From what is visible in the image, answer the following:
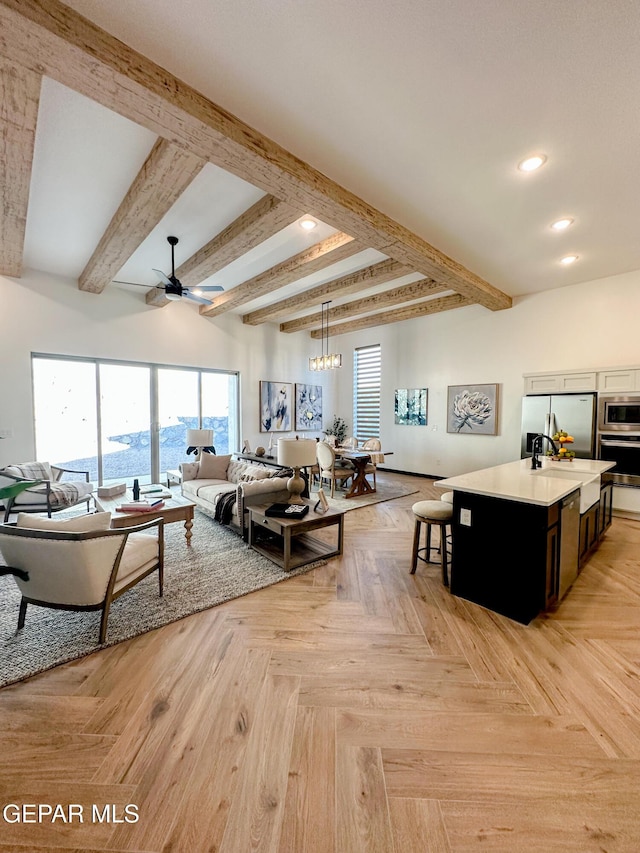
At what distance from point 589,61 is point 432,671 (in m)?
3.51

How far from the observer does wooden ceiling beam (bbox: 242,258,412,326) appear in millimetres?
5027

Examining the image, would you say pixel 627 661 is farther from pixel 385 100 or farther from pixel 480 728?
pixel 385 100

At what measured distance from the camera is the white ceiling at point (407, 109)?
1711mm

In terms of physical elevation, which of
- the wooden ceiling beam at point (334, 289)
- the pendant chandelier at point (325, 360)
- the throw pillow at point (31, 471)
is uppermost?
the wooden ceiling beam at point (334, 289)

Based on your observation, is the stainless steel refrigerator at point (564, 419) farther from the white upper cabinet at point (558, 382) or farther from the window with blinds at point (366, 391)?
the window with blinds at point (366, 391)

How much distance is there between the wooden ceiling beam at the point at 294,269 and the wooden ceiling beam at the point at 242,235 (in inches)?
32.3

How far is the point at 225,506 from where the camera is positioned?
4.03 metres

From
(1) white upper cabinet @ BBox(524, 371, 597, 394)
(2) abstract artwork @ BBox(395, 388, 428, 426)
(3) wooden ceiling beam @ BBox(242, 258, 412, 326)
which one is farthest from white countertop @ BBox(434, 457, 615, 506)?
(2) abstract artwork @ BBox(395, 388, 428, 426)

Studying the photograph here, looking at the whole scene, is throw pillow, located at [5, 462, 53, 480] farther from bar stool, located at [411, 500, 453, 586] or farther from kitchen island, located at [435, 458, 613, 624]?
kitchen island, located at [435, 458, 613, 624]

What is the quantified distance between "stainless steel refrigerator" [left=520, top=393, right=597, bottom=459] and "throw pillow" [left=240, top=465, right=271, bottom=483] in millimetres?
3971

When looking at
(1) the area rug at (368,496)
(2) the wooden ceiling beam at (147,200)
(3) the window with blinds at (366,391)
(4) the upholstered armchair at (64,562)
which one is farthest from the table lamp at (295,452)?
(3) the window with blinds at (366,391)

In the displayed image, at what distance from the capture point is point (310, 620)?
2.44m

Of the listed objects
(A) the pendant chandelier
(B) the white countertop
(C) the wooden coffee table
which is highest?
(A) the pendant chandelier

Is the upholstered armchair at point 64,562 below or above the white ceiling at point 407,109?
below
